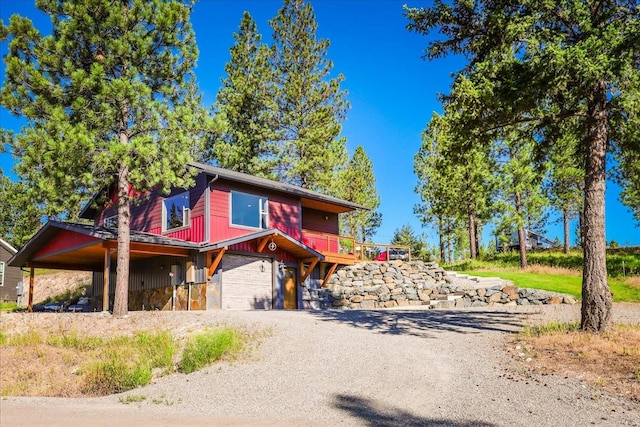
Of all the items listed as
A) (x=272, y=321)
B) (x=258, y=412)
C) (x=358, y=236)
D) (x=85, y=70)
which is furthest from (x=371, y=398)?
(x=358, y=236)

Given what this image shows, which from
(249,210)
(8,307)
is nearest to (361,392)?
(249,210)

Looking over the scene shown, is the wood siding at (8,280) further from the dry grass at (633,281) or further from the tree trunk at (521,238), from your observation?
the dry grass at (633,281)

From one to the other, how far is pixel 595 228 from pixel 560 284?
11.3 metres

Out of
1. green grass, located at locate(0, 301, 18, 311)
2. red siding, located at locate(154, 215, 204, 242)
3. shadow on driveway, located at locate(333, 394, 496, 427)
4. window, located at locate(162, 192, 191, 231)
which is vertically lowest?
shadow on driveway, located at locate(333, 394, 496, 427)

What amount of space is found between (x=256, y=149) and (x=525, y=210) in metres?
16.2

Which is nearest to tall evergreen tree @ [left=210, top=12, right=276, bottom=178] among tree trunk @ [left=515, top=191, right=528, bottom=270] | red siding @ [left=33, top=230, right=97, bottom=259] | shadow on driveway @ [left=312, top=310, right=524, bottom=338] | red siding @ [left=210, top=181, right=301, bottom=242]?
red siding @ [left=210, top=181, right=301, bottom=242]

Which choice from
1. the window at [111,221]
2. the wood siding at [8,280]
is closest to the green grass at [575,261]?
the window at [111,221]

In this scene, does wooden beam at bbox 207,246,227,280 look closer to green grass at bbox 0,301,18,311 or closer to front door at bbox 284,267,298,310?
front door at bbox 284,267,298,310

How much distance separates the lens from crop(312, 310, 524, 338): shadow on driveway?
11.4 metres

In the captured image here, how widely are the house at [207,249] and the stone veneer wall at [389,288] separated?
0.82 meters

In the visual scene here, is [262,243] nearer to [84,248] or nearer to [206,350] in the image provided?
[84,248]

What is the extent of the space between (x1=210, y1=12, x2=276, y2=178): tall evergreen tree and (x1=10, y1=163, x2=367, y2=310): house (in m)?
9.18

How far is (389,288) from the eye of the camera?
74.1 ft

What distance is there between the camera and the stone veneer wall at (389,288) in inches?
830
